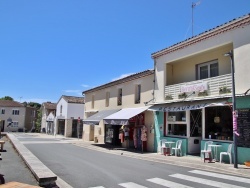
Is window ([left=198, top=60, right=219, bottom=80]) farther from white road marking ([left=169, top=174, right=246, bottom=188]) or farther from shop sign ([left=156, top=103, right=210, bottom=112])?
white road marking ([left=169, top=174, right=246, bottom=188])

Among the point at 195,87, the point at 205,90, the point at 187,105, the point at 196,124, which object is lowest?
the point at 196,124

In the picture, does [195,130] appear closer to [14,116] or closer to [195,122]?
[195,122]

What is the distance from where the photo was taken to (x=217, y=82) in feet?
44.7

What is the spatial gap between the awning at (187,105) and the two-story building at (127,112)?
1663 mm

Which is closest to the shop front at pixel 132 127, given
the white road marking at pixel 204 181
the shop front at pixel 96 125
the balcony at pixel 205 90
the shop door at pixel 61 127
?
the shop front at pixel 96 125

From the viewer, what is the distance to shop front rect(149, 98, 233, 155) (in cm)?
1374

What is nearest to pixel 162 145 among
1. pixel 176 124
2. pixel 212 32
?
Result: pixel 176 124

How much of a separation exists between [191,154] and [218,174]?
16.6ft

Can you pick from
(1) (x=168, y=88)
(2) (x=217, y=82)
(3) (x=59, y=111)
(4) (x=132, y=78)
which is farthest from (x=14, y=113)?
(2) (x=217, y=82)

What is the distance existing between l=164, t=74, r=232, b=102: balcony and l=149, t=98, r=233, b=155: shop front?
37cm

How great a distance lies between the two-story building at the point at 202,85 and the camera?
40.6ft

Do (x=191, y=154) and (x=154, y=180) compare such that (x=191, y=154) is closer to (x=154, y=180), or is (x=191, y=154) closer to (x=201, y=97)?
(x=201, y=97)

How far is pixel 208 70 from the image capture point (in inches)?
610

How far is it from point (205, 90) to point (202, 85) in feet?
1.23
